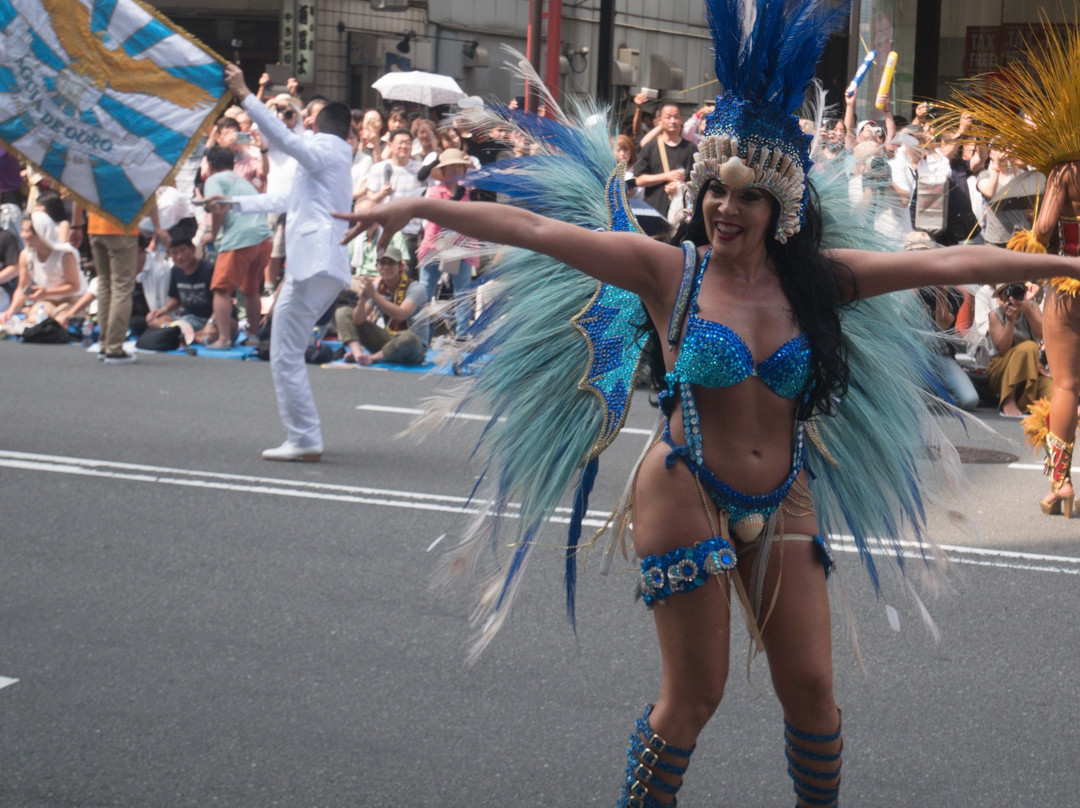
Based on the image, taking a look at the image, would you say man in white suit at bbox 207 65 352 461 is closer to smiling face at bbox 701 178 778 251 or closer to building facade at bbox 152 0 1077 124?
smiling face at bbox 701 178 778 251

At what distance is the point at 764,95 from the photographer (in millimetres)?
2941

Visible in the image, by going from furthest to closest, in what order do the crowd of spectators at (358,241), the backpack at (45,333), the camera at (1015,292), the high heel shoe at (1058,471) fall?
1. the backpack at (45,333)
2. the crowd of spectators at (358,241)
3. the camera at (1015,292)
4. the high heel shoe at (1058,471)

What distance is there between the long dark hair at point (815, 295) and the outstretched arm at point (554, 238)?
0.20 meters


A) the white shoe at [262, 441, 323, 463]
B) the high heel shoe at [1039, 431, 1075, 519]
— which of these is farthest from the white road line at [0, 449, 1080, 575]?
the high heel shoe at [1039, 431, 1075, 519]

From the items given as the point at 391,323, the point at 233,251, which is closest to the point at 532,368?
the point at 391,323

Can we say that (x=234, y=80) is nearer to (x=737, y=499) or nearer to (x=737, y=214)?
(x=737, y=214)

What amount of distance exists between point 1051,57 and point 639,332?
13.8 ft

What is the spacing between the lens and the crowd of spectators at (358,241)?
9523 mm

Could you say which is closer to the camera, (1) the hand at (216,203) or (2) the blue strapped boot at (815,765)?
(2) the blue strapped boot at (815,765)

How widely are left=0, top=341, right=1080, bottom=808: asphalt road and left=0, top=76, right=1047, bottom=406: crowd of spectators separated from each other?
7.72 feet

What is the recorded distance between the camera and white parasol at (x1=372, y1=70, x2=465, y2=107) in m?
16.1

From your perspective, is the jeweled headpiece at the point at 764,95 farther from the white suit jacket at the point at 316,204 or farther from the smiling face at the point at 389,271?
the smiling face at the point at 389,271

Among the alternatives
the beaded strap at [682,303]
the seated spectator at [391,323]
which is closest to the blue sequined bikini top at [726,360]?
the beaded strap at [682,303]

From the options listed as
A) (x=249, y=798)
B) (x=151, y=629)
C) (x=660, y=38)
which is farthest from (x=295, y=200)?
(x=660, y=38)
